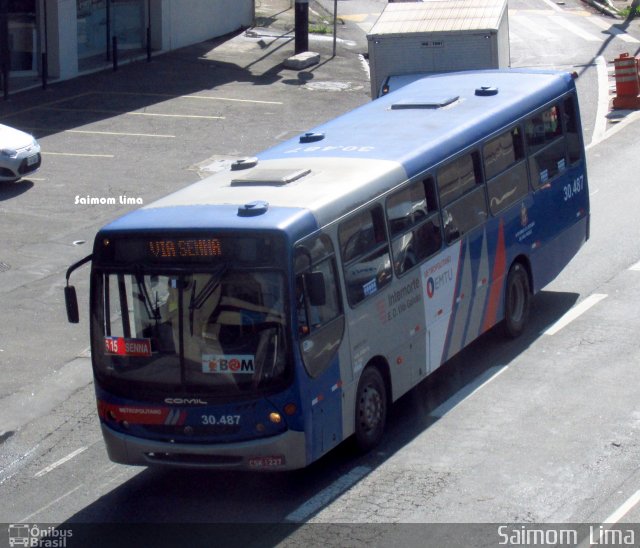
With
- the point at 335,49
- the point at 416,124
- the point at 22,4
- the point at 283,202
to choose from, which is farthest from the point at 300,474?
the point at 335,49

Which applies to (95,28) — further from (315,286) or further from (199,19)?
(315,286)

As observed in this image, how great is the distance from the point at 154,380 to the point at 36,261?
323 inches

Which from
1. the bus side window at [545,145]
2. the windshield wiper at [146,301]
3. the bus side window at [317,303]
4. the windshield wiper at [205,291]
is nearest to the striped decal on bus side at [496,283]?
the bus side window at [545,145]

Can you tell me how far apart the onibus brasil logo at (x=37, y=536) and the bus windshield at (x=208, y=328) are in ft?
4.73

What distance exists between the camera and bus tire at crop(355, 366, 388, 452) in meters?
10.8

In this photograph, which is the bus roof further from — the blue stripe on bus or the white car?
the white car

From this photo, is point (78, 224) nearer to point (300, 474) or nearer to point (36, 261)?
point (36, 261)

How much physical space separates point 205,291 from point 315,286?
2.95ft

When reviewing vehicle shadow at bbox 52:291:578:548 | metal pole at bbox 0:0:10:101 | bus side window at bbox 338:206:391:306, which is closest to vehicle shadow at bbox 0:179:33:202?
metal pole at bbox 0:0:10:101

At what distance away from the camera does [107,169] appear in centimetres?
2283

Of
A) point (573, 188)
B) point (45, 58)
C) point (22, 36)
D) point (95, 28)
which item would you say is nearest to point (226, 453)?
point (573, 188)

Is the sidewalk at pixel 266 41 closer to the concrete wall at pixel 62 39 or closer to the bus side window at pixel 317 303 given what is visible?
the concrete wall at pixel 62 39

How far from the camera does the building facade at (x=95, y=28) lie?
98.9 feet

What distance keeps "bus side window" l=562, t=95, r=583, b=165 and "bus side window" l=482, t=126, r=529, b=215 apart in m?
→ 1.46
